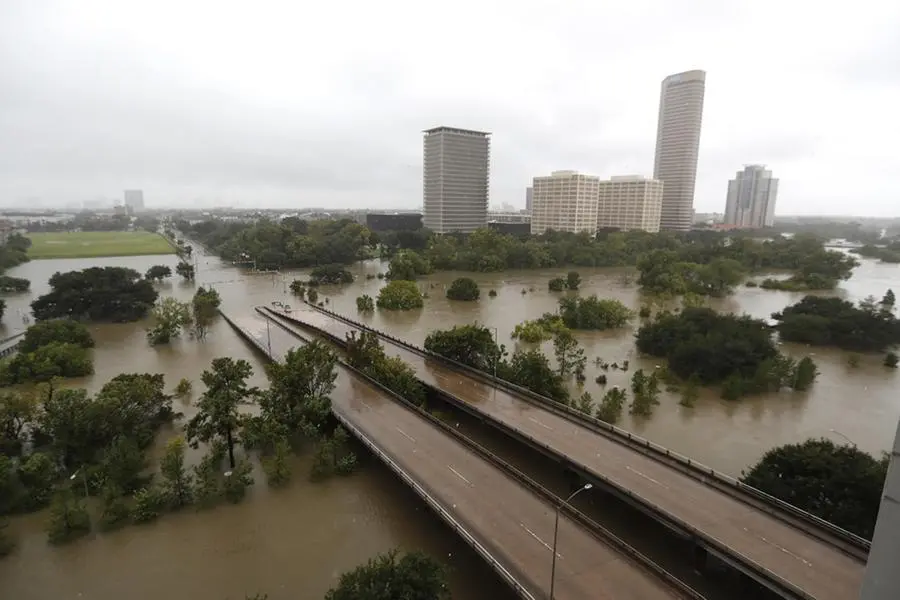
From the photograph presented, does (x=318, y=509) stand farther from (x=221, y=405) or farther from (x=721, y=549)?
(x=721, y=549)

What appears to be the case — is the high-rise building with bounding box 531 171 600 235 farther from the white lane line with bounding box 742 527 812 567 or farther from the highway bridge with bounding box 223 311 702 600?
the white lane line with bounding box 742 527 812 567

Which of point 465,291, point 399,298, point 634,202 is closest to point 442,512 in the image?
point 399,298

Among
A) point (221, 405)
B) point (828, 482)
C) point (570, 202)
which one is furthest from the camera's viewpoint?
point (570, 202)

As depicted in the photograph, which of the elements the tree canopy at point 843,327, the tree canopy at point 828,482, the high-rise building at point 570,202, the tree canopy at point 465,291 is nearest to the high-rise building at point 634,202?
the high-rise building at point 570,202

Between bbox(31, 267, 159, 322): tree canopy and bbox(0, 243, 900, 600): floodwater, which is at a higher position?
bbox(31, 267, 159, 322): tree canopy

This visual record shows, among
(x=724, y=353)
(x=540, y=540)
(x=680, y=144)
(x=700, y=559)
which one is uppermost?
(x=680, y=144)

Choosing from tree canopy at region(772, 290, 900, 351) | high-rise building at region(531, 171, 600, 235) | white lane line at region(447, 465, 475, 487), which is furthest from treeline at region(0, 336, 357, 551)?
high-rise building at region(531, 171, 600, 235)
